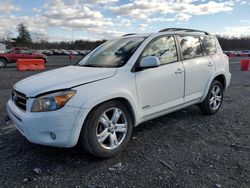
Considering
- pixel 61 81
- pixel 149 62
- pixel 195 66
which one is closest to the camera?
pixel 61 81

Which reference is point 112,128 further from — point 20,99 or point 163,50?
point 163,50

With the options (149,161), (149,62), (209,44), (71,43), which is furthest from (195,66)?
(71,43)

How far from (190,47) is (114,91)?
7.29ft

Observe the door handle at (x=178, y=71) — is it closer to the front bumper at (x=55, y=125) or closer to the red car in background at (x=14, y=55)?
the front bumper at (x=55, y=125)

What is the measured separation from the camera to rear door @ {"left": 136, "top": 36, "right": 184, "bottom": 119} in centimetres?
374

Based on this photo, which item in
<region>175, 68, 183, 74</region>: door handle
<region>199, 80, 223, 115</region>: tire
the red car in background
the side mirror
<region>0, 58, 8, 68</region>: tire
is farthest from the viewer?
the red car in background

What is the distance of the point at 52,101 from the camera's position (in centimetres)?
299

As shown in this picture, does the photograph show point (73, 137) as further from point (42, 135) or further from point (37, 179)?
point (37, 179)

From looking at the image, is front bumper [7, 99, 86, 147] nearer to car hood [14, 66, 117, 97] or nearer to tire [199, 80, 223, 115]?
car hood [14, 66, 117, 97]

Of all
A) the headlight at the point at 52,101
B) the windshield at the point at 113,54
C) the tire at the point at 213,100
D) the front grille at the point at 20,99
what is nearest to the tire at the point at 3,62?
the windshield at the point at 113,54

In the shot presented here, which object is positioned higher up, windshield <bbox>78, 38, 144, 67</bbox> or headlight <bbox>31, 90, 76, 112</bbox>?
windshield <bbox>78, 38, 144, 67</bbox>

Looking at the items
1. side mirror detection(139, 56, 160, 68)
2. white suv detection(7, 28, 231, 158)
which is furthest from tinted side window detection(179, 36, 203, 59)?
side mirror detection(139, 56, 160, 68)

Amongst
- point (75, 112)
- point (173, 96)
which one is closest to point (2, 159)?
point (75, 112)

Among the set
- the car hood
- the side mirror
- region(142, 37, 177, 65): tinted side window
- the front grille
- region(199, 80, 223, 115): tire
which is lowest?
region(199, 80, 223, 115): tire
